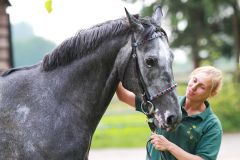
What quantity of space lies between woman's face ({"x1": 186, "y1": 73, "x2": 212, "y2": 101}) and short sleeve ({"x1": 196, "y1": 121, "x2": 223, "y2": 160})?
236mm

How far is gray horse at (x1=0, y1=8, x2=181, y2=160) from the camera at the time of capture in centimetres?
305

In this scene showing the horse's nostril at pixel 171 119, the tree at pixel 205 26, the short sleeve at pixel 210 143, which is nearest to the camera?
the horse's nostril at pixel 171 119

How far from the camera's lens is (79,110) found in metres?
3.21

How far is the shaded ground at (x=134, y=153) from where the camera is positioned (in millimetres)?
10169

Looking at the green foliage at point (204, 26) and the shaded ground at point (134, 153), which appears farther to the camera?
the green foliage at point (204, 26)

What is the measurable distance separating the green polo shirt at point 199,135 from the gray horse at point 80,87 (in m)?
0.54

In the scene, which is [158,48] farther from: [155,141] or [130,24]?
[155,141]

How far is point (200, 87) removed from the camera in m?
3.60

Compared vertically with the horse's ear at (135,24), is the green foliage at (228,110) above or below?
below

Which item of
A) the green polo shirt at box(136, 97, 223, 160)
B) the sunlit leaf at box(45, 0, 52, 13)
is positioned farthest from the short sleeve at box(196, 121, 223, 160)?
the sunlit leaf at box(45, 0, 52, 13)

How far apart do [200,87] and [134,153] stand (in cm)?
736

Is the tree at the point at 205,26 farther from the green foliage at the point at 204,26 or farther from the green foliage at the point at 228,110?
the green foliage at the point at 228,110

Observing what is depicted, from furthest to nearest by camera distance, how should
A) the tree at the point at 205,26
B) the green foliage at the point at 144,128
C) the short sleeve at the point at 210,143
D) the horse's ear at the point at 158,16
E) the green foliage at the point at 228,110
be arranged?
the tree at the point at 205,26
the green foliage at the point at 228,110
the green foliage at the point at 144,128
the short sleeve at the point at 210,143
the horse's ear at the point at 158,16

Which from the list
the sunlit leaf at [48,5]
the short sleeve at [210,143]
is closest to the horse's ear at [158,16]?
the sunlit leaf at [48,5]
